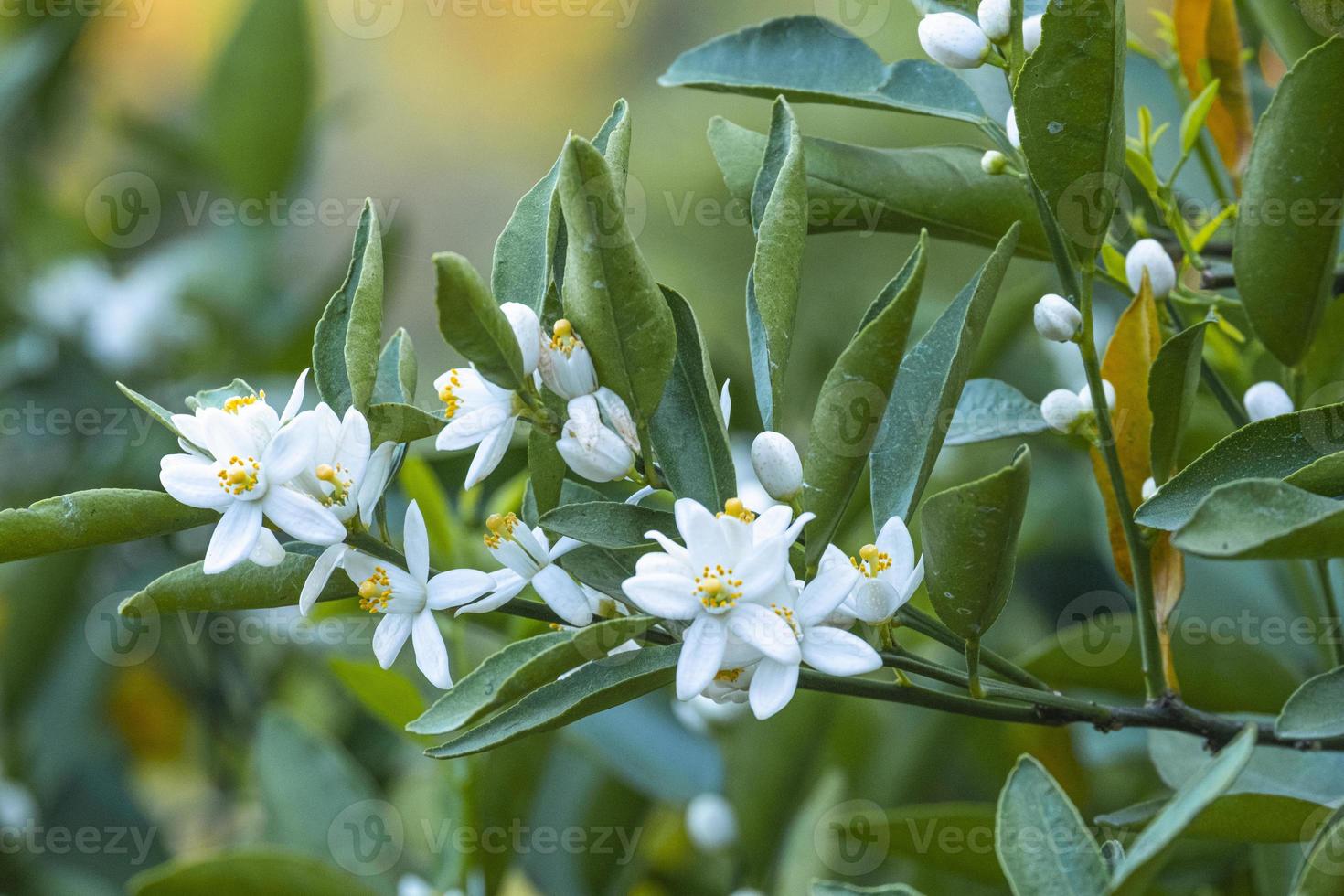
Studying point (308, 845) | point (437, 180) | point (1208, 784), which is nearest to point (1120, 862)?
point (1208, 784)

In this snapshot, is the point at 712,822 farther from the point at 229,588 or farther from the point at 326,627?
the point at 229,588

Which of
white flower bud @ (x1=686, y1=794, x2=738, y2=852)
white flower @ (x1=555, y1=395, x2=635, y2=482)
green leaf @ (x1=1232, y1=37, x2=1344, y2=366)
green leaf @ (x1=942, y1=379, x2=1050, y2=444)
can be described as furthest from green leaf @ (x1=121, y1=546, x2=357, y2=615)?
white flower bud @ (x1=686, y1=794, x2=738, y2=852)

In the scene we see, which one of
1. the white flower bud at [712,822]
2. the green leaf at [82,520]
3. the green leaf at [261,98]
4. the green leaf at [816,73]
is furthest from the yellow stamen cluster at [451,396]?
the green leaf at [261,98]

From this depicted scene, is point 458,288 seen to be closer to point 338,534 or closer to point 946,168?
point 338,534

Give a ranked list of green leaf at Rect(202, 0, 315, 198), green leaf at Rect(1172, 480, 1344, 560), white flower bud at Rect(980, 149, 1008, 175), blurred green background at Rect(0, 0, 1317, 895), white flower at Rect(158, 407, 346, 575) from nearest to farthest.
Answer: green leaf at Rect(1172, 480, 1344, 560)
white flower at Rect(158, 407, 346, 575)
white flower bud at Rect(980, 149, 1008, 175)
blurred green background at Rect(0, 0, 1317, 895)
green leaf at Rect(202, 0, 315, 198)

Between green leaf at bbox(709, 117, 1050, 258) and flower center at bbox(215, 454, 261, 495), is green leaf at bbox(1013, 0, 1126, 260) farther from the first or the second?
flower center at bbox(215, 454, 261, 495)

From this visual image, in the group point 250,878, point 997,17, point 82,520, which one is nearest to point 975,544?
point 997,17
